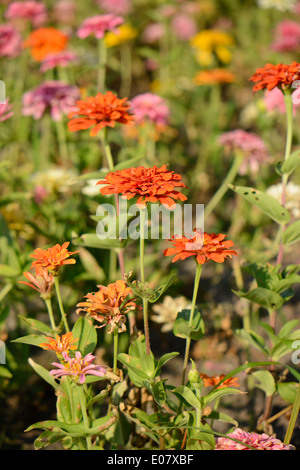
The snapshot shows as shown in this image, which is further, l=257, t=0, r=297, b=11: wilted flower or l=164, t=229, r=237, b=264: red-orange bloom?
l=257, t=0, r=297, b=11: wilted flower

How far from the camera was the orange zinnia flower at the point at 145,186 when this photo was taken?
81cm

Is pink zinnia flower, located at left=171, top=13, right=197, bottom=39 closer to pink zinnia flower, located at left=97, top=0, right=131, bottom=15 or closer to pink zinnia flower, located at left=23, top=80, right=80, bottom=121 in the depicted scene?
pink zinnia flower, located at left=97, top=0, right=131, bottom=15

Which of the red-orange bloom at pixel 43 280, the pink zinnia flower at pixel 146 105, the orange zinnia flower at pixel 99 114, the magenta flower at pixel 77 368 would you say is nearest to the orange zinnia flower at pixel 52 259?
the red-orange bloom at pixel 43 280

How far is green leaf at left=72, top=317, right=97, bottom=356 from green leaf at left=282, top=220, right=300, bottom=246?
44cm

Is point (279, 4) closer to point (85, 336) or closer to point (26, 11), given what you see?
point (26, 11)

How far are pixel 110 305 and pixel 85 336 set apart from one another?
0.11 metres

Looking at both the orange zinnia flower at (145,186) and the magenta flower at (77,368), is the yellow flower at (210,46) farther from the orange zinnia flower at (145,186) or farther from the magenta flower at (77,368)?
the magenta flower at (77,368)

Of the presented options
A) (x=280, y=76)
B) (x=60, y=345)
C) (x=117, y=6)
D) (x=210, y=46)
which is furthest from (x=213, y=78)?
(x=60, y=345)

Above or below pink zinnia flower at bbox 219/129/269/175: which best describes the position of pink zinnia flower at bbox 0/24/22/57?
above

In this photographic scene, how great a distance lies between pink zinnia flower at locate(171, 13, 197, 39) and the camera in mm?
2939

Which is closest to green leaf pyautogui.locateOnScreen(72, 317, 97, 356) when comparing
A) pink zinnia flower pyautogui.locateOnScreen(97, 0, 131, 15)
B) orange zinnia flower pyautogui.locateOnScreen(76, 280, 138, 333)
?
orange zinnia flower pyautogui.locateOnScreen(76, 280, 138, 333)

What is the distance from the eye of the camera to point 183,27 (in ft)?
9.64

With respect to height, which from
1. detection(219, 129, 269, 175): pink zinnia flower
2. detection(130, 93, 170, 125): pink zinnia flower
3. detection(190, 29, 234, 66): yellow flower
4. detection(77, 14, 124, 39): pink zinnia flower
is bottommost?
detection(219, 129, 269, 175): pink zinnia flower

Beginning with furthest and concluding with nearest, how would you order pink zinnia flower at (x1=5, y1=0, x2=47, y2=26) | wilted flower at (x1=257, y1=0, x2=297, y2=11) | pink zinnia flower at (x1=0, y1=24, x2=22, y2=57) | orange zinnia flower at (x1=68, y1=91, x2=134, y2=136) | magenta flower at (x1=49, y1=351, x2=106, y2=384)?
wilted flower at (x1=257, y1=0, x2=297, y2=11) → pink zinnia flower at (x1=5, y1=0, x2=47, y2=26) → pink zinnia flower at (x1=0, y1=24, x2=22, y2=57) → orange zinnia flower at (x1=68, y1=91, x2=134, y2=136) → magenta flower at (x1=49, y1=351, x2=106, y2=384)
